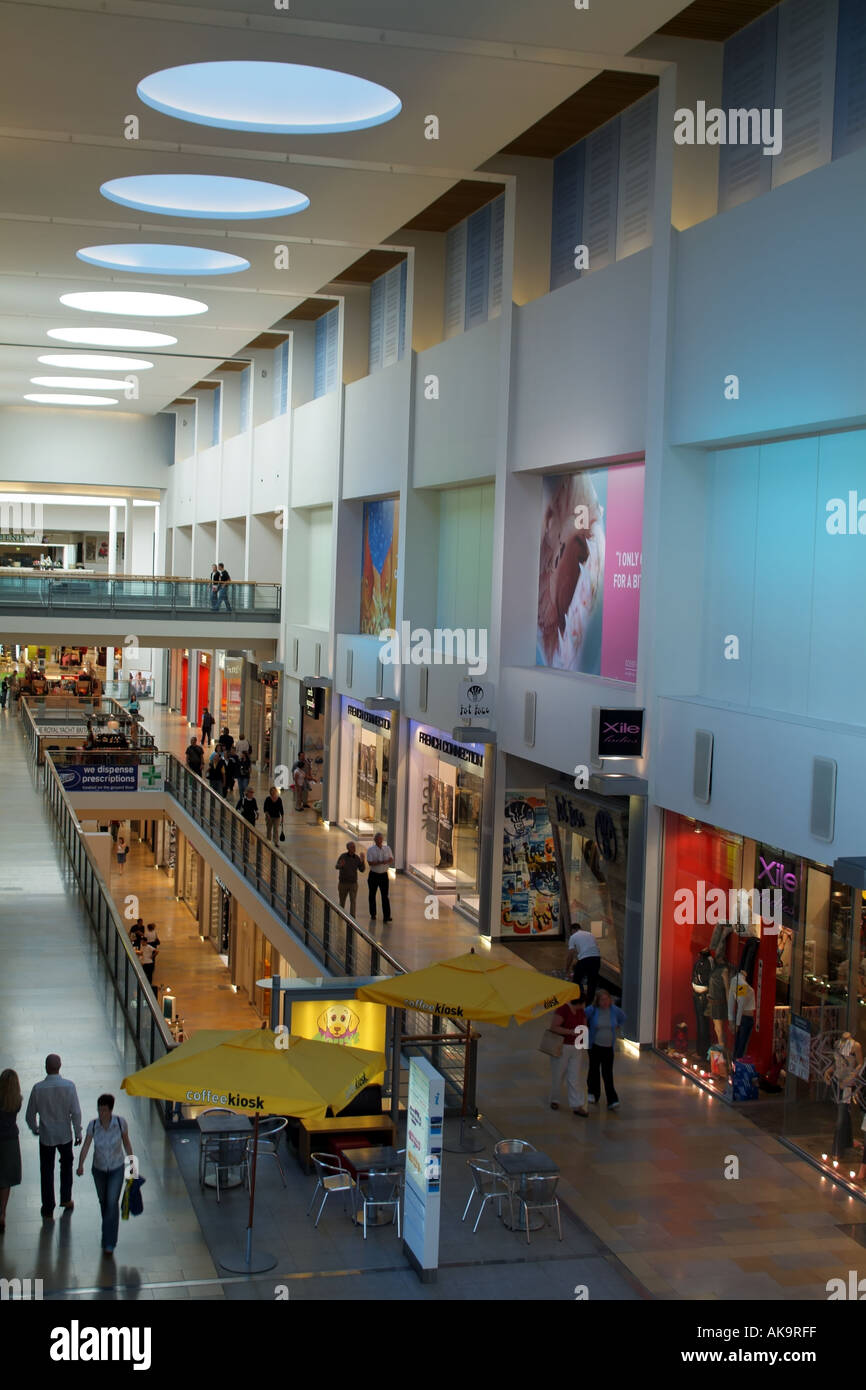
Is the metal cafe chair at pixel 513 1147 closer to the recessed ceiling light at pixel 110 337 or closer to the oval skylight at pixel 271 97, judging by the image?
the oval skylight at pixel 271 97

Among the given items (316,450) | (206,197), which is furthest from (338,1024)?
(316,450)

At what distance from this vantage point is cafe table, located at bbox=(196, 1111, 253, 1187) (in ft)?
33.9

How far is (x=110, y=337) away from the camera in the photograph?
32469mm

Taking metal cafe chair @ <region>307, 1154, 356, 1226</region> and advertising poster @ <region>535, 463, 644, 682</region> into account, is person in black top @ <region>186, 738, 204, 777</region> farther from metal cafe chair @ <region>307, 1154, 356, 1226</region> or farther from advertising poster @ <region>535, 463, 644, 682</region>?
metal cafe chair @ <region>307, 1154, 356, 1226</region>

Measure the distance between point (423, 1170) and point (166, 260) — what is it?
775 inches

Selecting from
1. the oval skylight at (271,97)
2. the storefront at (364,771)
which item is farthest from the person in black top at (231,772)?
the oval skylight at (271,97)

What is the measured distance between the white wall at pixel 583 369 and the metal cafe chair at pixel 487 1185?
7796 millimetres

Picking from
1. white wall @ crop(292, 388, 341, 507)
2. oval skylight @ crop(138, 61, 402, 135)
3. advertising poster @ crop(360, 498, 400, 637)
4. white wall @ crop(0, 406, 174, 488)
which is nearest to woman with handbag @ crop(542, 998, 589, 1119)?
oval skylight @ crop(138, 61, 402, 135)

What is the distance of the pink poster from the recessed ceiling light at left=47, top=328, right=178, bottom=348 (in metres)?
16.9

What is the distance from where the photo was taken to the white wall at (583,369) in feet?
49.3

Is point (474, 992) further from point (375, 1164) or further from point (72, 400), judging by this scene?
point (72, 400)

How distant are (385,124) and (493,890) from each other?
9.75 metres
